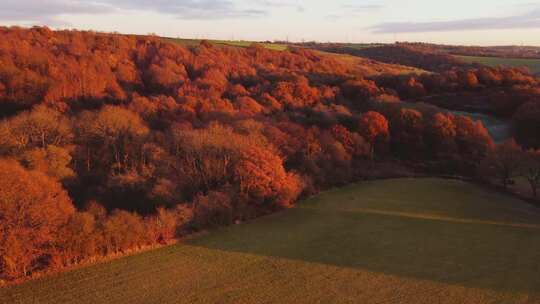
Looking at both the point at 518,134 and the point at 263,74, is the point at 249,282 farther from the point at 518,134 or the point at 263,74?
the point at 263,74

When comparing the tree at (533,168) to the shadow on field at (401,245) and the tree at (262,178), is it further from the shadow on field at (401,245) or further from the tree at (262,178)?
the tree at (262,178)

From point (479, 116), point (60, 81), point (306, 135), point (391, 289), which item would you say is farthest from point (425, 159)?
point (60, 81)

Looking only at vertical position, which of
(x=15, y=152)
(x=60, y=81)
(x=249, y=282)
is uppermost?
(x=60, y=81)

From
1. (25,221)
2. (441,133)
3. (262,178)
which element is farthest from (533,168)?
Result: (25,221)

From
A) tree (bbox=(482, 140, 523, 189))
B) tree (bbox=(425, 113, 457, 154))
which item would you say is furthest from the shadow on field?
tree (bbox=(425, 113, 457, 154))

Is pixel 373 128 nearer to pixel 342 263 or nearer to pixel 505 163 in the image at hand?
pixel 505 163

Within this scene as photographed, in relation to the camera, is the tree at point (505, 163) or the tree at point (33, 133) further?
the tree at point (505, 163)

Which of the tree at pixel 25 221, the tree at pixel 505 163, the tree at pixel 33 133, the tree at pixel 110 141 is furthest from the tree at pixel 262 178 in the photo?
the tree at pixel 505 163
